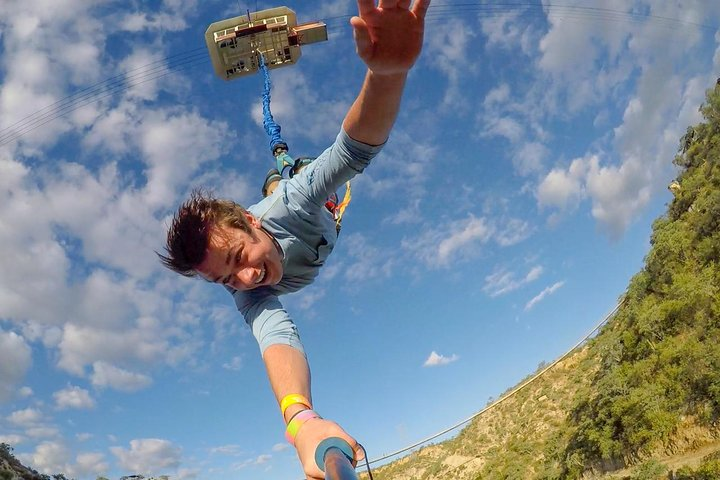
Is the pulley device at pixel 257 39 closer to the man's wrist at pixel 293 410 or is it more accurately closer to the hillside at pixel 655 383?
the man's wrist at pixel 293 410

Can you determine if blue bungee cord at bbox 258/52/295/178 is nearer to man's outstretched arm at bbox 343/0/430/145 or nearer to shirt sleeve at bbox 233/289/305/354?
shirt sleeve at bbox 233/289/305/354

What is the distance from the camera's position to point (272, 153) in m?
5.71

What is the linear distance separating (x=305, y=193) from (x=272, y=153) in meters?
2.96

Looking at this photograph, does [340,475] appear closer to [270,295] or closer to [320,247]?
[270,295]

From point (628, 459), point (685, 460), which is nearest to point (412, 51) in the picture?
point (685, 460)

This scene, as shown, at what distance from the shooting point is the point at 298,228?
10.5ft

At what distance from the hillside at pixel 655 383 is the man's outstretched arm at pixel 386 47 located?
20.8 meters

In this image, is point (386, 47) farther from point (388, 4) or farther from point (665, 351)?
point (665, 351)

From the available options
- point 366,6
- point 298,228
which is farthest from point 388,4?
point 298,228

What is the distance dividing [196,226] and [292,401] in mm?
1103

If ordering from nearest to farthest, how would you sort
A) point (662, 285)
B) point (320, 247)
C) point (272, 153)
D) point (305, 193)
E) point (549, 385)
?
point (305, 193) → point (320, 247) → point (272, 153) → point (662, 285) → point (549, 385)

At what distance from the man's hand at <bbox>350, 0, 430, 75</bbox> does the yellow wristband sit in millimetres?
1401

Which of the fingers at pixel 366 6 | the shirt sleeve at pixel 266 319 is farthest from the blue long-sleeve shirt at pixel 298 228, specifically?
the fingers at pixel 366 6

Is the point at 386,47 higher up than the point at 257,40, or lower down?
lower down
